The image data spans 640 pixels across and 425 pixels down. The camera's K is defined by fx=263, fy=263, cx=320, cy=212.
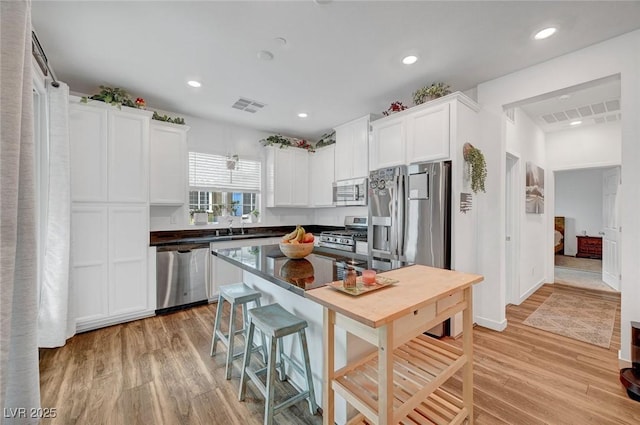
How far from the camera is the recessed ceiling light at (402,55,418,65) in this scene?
2.48m

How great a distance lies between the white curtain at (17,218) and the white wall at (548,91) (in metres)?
3.63

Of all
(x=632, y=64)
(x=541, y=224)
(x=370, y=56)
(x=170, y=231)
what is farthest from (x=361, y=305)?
(x=541, y=224)

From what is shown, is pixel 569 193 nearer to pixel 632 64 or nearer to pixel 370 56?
pixel 632 64

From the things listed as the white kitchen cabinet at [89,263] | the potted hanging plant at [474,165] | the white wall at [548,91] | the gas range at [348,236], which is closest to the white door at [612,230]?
the white wall at [548,91]

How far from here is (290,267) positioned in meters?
1.87

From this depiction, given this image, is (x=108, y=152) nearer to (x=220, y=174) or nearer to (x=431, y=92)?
Result: (x=220, y=174)

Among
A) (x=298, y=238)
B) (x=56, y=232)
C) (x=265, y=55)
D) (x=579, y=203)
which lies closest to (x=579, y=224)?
(x=579, y=203)

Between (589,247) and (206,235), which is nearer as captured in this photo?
(206,235)

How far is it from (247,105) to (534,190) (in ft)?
14.9

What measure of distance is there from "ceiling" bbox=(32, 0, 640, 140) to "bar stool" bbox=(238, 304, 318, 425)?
218 cm

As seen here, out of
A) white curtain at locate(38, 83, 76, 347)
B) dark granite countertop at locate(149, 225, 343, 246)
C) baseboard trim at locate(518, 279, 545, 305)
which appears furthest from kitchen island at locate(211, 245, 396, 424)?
baseboard trim at locate(518, 279, 545, 305)

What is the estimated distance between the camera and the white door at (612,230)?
4319 mm

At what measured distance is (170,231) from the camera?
399 centimetres

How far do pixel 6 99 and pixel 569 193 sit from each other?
10.6 meters
